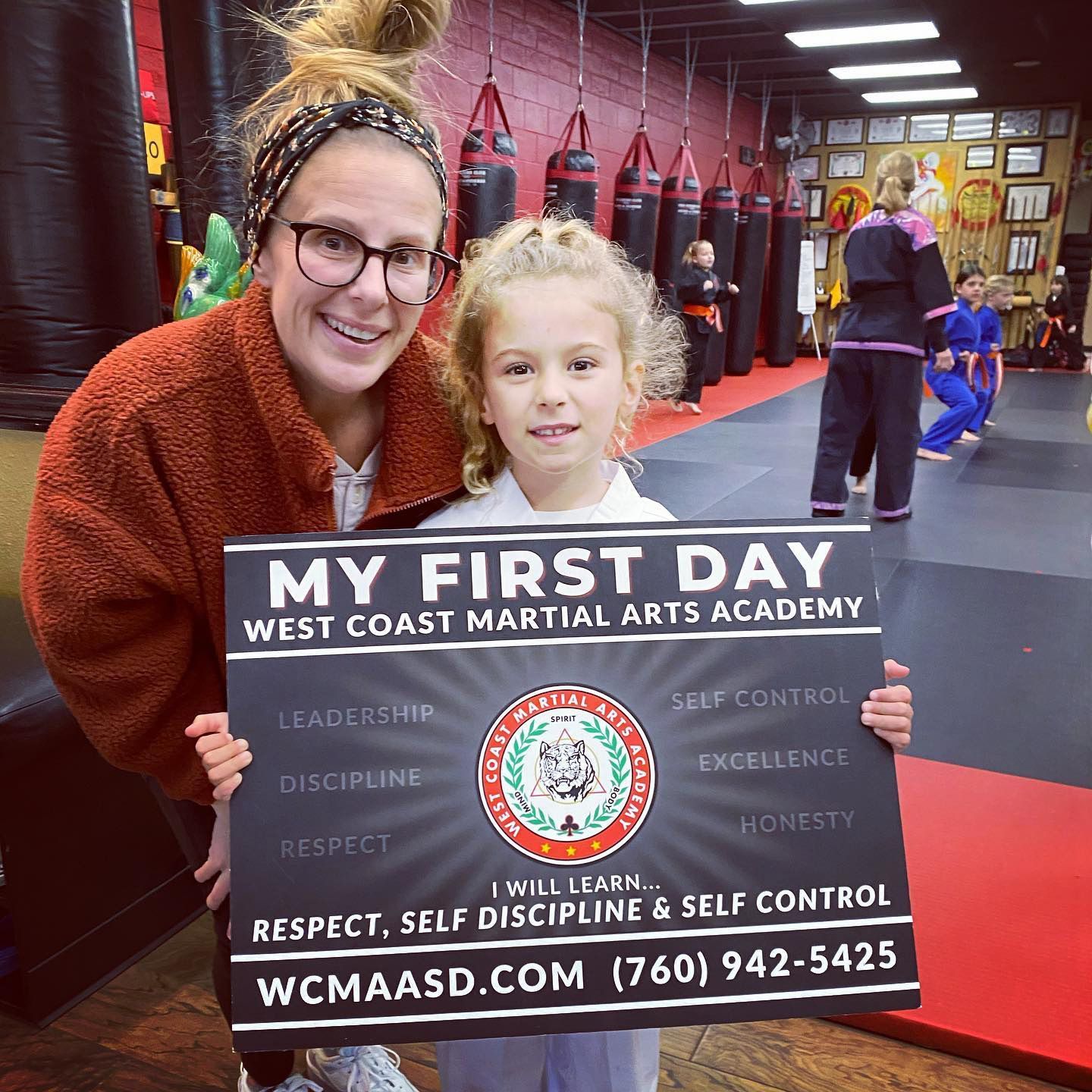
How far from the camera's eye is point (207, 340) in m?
1.01

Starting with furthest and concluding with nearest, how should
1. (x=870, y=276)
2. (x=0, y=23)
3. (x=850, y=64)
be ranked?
(x=850, y=64)
(x=870, y=276)
(x=0, y=23)

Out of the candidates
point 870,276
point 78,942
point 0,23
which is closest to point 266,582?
point 78,942

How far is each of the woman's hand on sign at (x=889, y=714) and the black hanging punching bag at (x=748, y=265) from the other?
9187 millimetres

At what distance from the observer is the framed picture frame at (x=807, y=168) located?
40.5 feet

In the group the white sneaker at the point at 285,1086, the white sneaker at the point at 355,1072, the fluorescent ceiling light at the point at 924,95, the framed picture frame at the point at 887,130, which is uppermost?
the fluorescent ceiling light at the point at 924,95

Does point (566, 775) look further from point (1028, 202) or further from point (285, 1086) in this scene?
point (1028, 202)

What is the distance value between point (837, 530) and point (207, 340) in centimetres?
73

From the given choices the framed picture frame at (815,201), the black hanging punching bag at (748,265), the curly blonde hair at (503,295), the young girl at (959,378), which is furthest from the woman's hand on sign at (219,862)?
the framed picture frame at (815,201)

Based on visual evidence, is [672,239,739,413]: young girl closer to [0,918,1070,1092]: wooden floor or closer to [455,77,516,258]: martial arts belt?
[455,77,516,258]: martial arts belt

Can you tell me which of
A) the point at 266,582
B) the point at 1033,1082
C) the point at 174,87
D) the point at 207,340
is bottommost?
the point at 1033,1082

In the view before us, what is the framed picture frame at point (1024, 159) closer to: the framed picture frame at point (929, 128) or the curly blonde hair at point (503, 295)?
the framed picture frame at point (929, 128)

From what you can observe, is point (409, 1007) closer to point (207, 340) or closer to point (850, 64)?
point (207, 340)

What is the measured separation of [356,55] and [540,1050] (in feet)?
3.95

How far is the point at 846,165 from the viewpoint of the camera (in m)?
12.2
